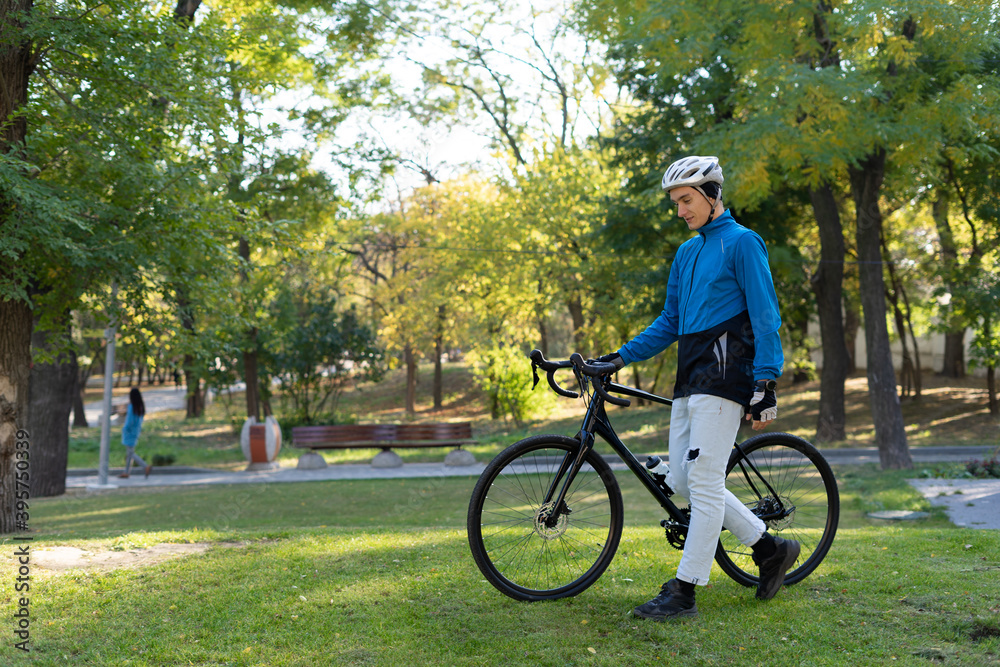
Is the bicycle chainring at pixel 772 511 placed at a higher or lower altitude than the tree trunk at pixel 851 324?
lower

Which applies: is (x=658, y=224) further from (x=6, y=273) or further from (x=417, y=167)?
(x=417, y=167)

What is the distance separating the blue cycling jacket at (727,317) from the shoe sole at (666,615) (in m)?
0.92

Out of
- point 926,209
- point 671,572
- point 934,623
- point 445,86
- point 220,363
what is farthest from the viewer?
point 445,86

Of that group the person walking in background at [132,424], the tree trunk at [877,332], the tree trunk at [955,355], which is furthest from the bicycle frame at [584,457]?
Result: the tree trunk at [955,355]

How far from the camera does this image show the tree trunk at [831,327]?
1609 centimetres

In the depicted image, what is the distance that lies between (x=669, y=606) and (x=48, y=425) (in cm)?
1159

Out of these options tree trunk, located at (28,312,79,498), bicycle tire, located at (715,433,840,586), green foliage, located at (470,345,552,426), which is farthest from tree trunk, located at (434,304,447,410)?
bicycle tire, located at (715,433,840,586)

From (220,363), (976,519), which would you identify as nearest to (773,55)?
(976,519)

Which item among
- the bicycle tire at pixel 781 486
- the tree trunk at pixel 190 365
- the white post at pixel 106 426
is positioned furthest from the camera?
the white post at pixel 106 426

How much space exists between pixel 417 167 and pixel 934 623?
104 feet

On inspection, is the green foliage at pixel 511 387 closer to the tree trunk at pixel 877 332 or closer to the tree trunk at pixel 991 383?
the tree trunk at pixel 991 383

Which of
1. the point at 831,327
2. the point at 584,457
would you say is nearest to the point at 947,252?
the point at 831,327

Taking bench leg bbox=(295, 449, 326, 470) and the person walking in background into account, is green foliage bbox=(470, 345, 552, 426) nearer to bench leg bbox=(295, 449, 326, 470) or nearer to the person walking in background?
bench leg bbox=(295, 449, 326, 470)

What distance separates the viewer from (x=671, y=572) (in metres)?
4.27
